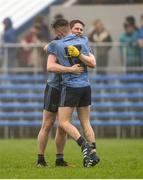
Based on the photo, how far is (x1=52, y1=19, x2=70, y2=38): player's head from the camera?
11602 millimetres

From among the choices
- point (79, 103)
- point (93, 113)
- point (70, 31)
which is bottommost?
point (93, 113)

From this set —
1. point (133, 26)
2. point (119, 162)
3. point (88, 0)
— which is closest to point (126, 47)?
point (133, 26)

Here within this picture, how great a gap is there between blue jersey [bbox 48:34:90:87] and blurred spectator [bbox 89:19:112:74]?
10584 mm

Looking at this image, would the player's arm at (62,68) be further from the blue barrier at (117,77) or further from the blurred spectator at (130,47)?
the blue barrier at (117,77)

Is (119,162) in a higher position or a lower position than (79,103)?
lower

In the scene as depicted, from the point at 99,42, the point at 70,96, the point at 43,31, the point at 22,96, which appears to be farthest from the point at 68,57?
the point at 22,96

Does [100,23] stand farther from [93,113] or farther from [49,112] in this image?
[49,112]

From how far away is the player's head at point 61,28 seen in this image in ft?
38.1

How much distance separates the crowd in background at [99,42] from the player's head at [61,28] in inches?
406

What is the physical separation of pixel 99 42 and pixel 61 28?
35.8 ft

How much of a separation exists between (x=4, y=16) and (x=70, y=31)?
45.1 feet

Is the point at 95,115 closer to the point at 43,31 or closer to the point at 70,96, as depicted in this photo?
the point at 43,31

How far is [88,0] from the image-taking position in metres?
25.3

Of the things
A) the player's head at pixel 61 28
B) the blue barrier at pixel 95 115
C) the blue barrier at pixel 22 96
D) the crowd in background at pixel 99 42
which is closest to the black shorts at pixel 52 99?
the player's head at pixel 61 28
